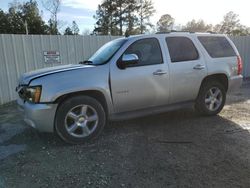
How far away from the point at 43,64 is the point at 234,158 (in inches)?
260

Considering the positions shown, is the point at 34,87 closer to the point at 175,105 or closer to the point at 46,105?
the point at 46,105

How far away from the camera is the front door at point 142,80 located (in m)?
4.15

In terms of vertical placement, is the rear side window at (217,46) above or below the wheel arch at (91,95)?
above

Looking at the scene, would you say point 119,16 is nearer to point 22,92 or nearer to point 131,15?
point 131,15

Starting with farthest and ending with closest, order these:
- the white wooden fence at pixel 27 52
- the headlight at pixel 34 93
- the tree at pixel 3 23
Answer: the tree at pixel 3 23 → the white wooden fence at pixel 27 52 → the headlight at pixel 34 93

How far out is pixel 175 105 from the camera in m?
4.89

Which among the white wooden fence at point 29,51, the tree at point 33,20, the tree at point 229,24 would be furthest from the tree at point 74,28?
the white wooden fence at point 29,51

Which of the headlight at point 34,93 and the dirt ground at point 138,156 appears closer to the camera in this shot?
the dirt ground at point 138,156

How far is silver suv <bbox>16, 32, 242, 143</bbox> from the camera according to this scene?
3750 millimetres

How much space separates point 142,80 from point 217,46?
2.20 metres

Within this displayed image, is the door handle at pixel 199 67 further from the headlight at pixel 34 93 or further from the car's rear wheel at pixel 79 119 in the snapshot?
the headlight at pixel 34 93

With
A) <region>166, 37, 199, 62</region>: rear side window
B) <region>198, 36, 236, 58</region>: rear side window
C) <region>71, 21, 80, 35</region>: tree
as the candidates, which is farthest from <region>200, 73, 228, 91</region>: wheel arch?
<region>71, 21, 80, 35</region>: tree

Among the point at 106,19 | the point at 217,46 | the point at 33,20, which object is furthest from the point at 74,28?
the point at 217,46

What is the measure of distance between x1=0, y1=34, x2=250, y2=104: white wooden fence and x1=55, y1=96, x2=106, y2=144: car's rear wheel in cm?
447
